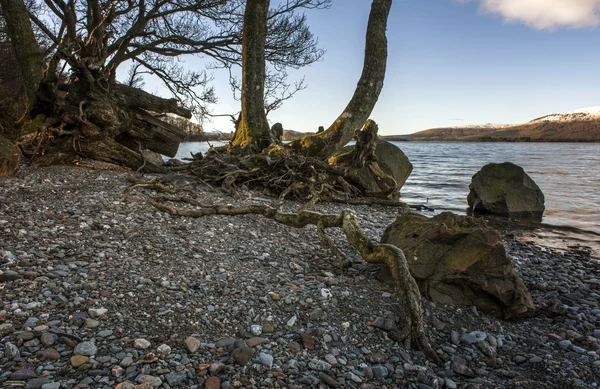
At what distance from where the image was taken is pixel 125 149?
7586 millimetres


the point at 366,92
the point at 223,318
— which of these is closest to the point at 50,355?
the point at 223,318

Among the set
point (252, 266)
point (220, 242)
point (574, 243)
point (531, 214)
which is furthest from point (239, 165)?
point (531, 214)

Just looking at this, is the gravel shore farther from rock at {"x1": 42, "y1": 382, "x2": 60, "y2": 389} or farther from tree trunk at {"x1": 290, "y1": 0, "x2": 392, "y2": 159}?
tree trunk at {"x1": 290, "y1": 0, "x2": 392, "y2": 159}

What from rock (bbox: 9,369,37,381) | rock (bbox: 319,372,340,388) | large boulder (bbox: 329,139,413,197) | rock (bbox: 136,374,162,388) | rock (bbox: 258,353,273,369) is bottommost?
rock (bbox: 319,372,340,388)

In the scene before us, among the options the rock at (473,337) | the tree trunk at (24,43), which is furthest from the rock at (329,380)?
the tree trunk at (24,43)

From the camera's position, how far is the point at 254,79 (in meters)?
9.42

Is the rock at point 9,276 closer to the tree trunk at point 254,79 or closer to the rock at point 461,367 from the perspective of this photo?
the rock at point 461,367

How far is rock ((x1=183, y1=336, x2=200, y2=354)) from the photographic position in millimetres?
2367

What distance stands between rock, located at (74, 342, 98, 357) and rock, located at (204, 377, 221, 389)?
2.39ft

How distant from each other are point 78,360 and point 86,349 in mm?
103

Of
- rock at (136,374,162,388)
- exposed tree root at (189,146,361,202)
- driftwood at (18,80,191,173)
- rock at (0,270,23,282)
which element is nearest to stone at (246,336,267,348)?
rock at (136,374,162,388)

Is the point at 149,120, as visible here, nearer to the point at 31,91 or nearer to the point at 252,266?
the point at 31,91

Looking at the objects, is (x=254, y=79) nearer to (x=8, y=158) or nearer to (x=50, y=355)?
(x=8, y=158)

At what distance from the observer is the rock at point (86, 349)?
2.21m
